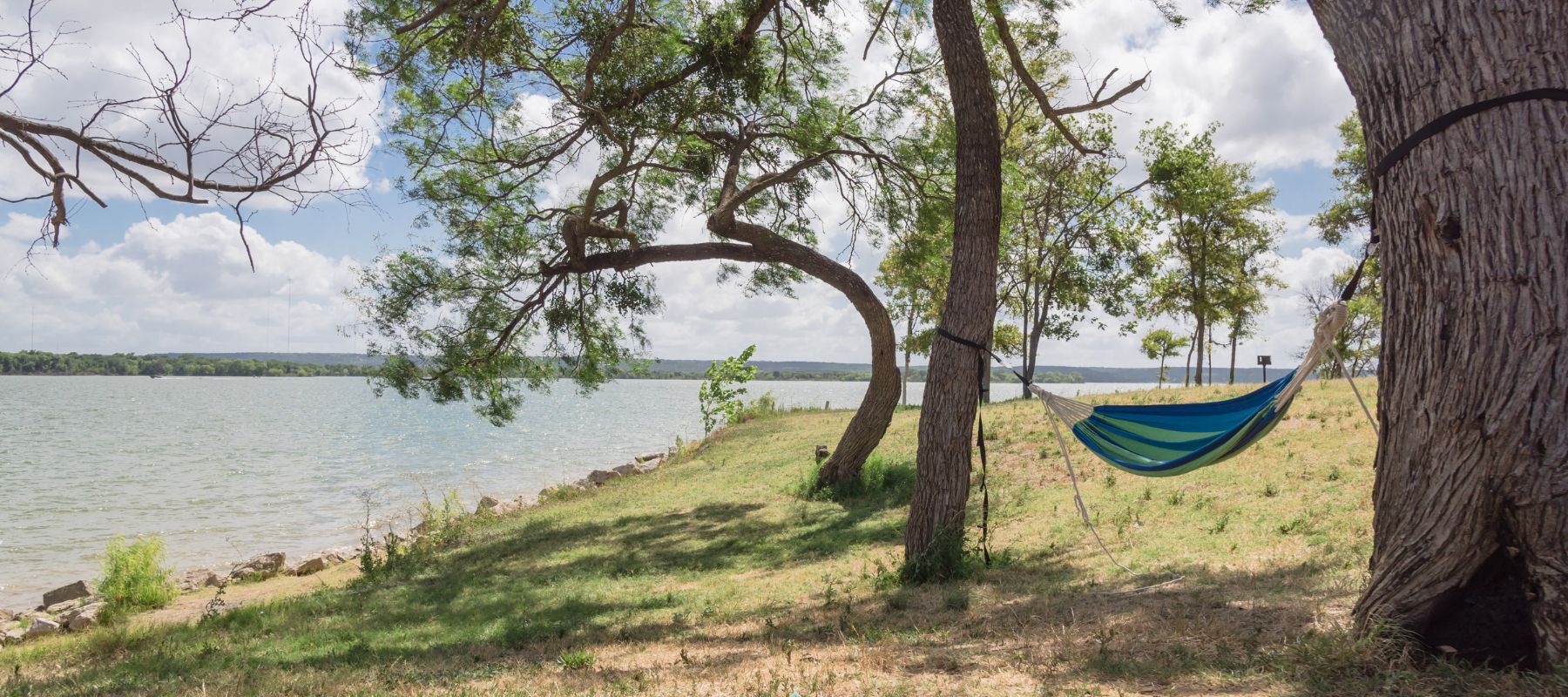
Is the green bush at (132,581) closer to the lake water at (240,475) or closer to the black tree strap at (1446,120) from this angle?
the lake water at (240,475)

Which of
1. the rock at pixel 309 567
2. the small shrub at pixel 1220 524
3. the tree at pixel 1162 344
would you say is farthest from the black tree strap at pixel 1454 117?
the tree at pixel 1162 344

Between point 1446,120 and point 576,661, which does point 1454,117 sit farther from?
point 576,661

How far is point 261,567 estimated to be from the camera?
32.5 ft

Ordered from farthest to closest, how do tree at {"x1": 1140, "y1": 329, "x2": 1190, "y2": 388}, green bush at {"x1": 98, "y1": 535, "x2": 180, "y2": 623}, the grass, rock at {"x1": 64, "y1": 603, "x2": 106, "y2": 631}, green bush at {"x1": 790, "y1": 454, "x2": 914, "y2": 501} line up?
1. tree at {"x1": 1140, "y1": 329, "x2": 1190, "y2": 388}
2. green bush at {"x1": 790, "y1": 454, "x2": 914, "y2": 501}
3. green bush at {"x1": 98, "y1": 535, "x2": 180, "y2": 623}
4. rock at {"x1": 64, "y1": 603, "x2": 106, "y2": 631}
5. the grass

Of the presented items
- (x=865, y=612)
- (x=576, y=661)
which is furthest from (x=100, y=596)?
(x=865, y=612)

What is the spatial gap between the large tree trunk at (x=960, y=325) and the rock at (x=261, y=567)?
7902 millimetres

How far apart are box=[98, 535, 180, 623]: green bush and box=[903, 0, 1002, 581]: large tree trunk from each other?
731 centimetres

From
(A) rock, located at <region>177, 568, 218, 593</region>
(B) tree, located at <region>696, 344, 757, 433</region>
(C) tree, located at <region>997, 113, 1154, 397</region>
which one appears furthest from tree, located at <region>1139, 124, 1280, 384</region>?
(A) rock, located at <region>177, 568, 218, 593</region>

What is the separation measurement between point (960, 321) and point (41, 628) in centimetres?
833

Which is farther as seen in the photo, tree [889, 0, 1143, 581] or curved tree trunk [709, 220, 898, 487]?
curved tree trunk [709, 220, 898, 487]

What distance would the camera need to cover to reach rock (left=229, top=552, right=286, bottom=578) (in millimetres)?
9711

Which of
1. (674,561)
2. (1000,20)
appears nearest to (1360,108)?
Answer: (1000,20)

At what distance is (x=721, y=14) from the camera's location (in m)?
9.01

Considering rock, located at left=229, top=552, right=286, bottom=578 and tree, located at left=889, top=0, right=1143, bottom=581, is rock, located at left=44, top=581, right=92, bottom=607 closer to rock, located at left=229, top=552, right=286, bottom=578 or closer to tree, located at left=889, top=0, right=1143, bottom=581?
rock, located at left=229, top=552, right=286, bottom=578
